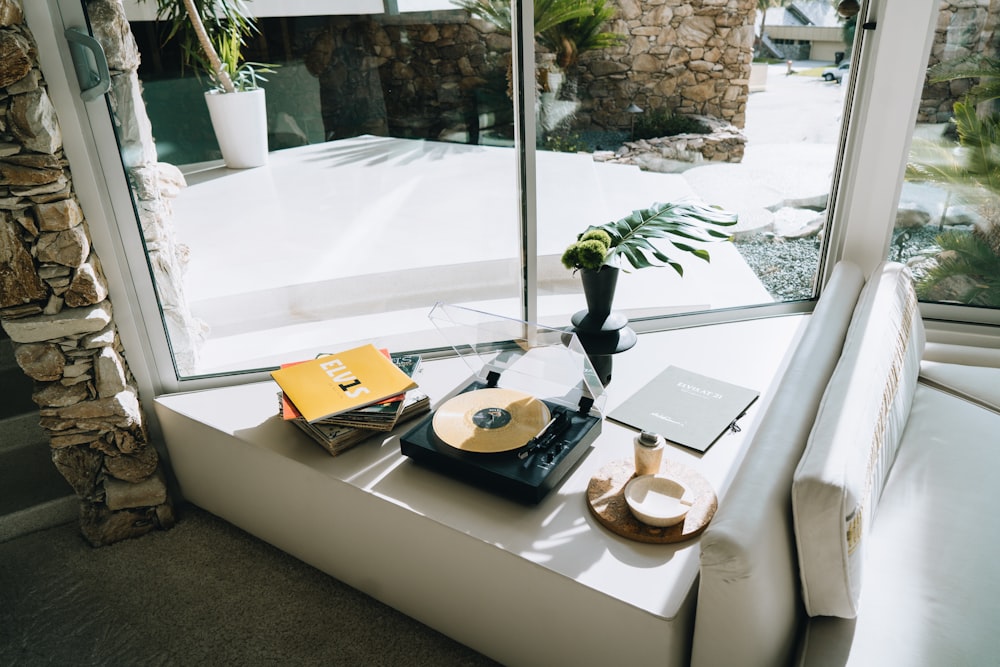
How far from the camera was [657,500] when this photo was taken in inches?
58.6

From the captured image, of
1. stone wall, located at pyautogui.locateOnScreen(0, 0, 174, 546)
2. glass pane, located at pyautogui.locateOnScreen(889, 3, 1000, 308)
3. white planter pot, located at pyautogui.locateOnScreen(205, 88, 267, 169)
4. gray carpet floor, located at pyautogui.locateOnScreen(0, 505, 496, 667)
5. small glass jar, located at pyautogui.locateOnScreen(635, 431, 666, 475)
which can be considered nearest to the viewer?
small glass jar, located at pyautogui.locateOnScreen(635, 431, 666, 475)

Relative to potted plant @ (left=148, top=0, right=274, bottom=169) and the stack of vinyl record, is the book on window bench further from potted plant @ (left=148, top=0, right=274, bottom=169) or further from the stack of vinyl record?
potted plant @ (left=148, top=0, right=274, bottom=169)

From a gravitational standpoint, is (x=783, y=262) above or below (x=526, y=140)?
below

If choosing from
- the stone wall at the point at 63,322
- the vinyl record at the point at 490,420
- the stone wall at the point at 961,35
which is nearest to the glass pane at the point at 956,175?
the stone wall at the point at 961,35

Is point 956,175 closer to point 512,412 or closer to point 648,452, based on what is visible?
point 648,452

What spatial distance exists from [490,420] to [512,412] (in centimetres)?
6

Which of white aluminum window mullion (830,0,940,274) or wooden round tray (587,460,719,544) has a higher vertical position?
white aluminum window mullion (830,0,940,274)

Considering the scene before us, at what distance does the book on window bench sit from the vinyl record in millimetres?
273

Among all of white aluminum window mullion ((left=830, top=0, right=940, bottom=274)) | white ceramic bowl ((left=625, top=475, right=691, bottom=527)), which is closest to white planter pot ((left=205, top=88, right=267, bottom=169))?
white ceramic bowl ((left=625, top=475, right=691, bottom=527))

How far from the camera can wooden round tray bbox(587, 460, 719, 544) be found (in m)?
1.44

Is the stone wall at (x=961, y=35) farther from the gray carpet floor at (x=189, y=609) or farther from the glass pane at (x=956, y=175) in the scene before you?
the gray carpet floor at (x=189, y=609)

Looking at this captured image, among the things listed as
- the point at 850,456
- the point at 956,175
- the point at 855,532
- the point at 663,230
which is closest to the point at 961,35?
the point at 956,175

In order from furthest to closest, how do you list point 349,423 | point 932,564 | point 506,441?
point 349,423 → point 506,441 → point 932,564

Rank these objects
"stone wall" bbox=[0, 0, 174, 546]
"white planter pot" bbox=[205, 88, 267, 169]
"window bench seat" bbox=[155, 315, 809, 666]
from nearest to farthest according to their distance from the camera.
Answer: "window bench seat" bbox=[155, 315, 809, 666], "stone wall" bbox=[0, 0, 174, 546], "white planter pot" bbox=[205, 88, 267, 169]
